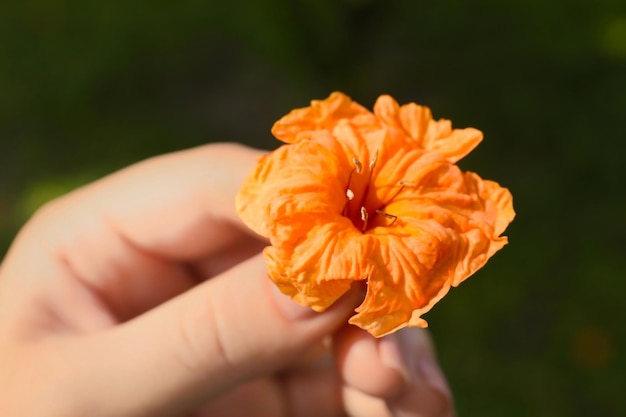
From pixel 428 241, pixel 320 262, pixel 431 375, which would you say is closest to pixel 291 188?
pixel 320 262

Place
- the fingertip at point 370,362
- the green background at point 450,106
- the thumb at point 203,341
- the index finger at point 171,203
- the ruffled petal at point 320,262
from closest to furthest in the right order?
1. the ruffled petal at point 320,262
2. the thumb at point 203,341
3. the fingertip at point 370,362
4. the index finger at point 171,203
5. the green background at point 450,106

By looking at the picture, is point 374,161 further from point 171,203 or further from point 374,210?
point 171,203

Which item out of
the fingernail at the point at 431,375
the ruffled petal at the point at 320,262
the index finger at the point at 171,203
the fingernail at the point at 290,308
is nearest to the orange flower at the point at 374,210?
the ruffled petal at the point at 320,262

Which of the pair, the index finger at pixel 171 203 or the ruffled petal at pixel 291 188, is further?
the index finger at pixel 171 203

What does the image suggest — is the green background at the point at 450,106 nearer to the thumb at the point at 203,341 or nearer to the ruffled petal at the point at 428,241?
the thumb at the point at 203,341

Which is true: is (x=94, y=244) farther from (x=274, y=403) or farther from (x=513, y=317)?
(x=513, y=317)

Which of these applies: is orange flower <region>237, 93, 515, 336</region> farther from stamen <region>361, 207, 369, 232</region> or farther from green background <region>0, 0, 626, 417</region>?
green background <region>0, 0, 626, 417</region>

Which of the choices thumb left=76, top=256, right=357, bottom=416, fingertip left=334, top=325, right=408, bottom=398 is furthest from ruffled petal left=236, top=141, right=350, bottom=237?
fingertip left=334, top=325, right=408, bottom=398
